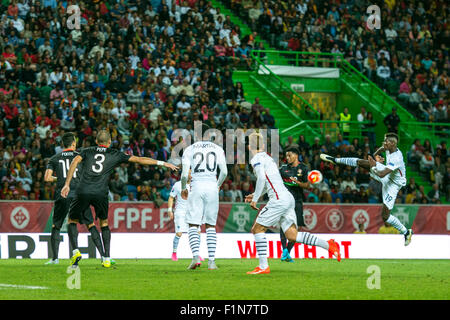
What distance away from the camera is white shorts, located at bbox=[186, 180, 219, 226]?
1459 centimetres

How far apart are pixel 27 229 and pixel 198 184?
29.8ft

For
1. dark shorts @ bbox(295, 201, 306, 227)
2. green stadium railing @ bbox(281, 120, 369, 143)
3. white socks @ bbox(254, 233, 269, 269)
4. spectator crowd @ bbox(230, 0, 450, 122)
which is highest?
spectator crowd @ bbox(230, 0, 450, 122)

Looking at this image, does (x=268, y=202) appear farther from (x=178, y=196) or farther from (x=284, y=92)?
(x=284, y=92)

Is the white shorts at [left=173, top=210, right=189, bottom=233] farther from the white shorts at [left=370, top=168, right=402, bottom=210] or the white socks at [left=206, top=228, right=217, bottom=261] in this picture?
the white shorts at [left=370, top=168, right=402, bottom=210]

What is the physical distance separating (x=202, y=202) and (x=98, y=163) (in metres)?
1.95

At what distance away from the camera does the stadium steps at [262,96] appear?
32.0 meters

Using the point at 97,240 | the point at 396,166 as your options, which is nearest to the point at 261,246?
the point at 97,240

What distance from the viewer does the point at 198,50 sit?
1208 inches

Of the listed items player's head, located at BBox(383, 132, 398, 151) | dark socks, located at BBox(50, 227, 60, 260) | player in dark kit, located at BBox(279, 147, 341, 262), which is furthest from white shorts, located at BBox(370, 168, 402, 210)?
dark socks, located at BBox(50, 227, 60, 260)

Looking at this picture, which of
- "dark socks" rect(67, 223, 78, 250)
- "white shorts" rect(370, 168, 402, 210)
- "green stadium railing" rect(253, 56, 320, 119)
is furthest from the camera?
"green stadium railing" rect(253, 56, 320, 119)

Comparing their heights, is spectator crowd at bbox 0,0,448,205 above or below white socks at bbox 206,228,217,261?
above

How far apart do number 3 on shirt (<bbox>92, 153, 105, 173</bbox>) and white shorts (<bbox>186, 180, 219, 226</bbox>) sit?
1665mm

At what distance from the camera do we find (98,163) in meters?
14.4
